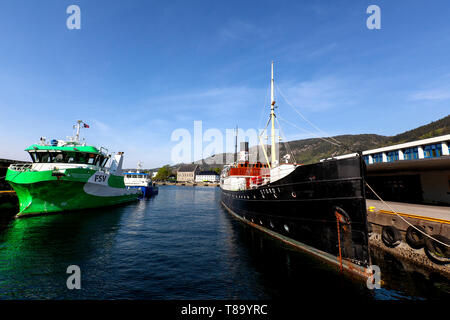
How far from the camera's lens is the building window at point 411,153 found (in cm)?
2934

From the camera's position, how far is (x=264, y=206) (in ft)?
55.0

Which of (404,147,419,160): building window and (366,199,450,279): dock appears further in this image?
(404,147,419,160): building window

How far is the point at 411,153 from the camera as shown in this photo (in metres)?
30.4

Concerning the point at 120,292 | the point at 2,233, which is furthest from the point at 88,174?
the point at 120,292

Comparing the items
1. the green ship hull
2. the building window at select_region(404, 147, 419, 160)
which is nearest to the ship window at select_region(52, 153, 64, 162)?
the green ship hull

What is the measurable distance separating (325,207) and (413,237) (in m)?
5.89

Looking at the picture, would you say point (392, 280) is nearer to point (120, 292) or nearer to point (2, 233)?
point (120, 292)

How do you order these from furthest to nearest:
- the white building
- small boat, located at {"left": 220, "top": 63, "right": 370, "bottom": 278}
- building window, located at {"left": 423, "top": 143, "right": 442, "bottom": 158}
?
the white building, building window, located at {"left": 423, "top": 143, "right": 442, "bottom": 158}, small boat, located at {"left": 220, "top": 63, "right": 370, "bottom": 278}

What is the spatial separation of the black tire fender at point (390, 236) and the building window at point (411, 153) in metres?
23.6

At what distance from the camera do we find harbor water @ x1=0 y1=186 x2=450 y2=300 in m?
7.96

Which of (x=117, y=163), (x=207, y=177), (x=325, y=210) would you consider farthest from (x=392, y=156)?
(x=207, y=177)

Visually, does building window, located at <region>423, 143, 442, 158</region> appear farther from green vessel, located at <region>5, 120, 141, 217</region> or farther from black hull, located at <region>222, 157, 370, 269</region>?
green vessel, located at <region>5, 120, 141, 217</region>

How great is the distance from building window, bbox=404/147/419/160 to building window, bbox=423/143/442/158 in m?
1.11
